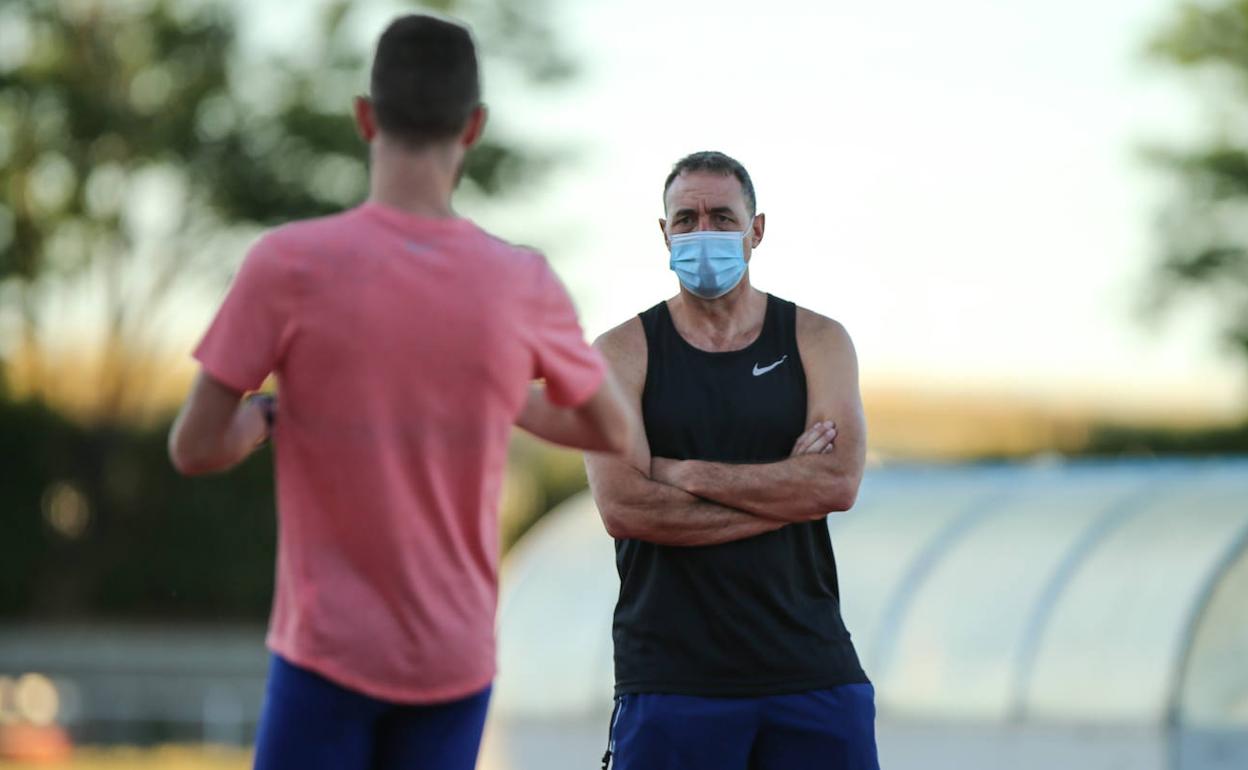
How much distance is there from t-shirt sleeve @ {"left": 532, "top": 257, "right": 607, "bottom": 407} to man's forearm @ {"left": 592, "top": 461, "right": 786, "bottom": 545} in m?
1.35

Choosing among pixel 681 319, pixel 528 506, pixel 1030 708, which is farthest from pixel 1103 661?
pixel 528 506

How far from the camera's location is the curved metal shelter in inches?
409

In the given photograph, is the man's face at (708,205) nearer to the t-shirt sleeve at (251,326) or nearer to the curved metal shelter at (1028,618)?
the t-shirt sleeve at (251,326)

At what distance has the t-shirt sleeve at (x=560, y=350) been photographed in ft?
10.5

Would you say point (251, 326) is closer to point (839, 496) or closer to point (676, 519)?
point (676, 519)

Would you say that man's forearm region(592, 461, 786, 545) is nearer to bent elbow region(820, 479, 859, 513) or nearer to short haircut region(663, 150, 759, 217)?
bent elbow region(820, 479, 859, 513)

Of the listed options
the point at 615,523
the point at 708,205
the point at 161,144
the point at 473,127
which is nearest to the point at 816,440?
the point at 615,523

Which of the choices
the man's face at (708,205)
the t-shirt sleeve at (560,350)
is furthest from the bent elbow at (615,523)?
the t-shirt sleeve at (560,350)

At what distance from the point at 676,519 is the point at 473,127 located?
5.27ft

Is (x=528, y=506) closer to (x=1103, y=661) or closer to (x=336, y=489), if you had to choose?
(x=1103, y=661)

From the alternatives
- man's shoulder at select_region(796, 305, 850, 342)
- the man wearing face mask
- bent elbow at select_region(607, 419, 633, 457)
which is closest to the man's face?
the man wearing face mask

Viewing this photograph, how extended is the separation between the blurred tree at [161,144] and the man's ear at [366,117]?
28.6 meters

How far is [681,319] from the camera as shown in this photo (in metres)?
4.89

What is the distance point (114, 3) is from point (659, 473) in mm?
Answer: 29968
